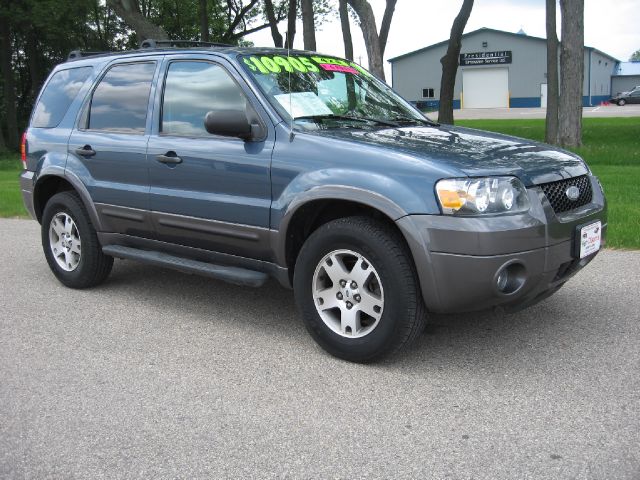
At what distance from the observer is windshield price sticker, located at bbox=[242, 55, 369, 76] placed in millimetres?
4691

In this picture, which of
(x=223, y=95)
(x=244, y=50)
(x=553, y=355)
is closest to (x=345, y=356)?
(x=553, y=355)

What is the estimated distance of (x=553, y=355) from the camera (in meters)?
4.10

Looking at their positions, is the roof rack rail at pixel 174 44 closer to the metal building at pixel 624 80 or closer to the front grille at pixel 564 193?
the front grille at pixel 564 193

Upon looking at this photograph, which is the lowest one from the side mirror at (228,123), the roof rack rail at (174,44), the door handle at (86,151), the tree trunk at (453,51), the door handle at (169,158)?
the door handle at (169,158)

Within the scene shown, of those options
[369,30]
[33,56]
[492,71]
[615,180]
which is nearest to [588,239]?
[615,180]

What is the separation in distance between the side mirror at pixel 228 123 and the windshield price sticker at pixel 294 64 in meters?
0.50

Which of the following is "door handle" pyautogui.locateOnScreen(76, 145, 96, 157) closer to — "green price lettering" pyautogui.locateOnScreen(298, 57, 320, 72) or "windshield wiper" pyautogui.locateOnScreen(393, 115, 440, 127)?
"green price lettering" pyautogui.locateOnScreen(298, 57, 320, 72)

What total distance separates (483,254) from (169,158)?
229cm

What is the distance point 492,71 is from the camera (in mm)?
61469

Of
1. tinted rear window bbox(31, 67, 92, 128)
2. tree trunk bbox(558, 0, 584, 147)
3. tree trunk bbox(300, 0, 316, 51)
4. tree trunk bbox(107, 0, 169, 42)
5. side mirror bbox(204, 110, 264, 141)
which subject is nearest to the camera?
side mirror bbox(204, 110, 264, 141)

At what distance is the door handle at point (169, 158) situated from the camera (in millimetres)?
4758

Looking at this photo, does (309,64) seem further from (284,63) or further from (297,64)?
(284,63)

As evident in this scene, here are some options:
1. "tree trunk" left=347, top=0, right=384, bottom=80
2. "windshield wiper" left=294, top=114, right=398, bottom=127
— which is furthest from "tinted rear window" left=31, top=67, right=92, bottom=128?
"tree trunk" left=347, top=0, right=384, bottom=80

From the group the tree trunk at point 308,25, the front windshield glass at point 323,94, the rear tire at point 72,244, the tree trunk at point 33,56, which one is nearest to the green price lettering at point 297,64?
the front windshield glass at point 323,94
